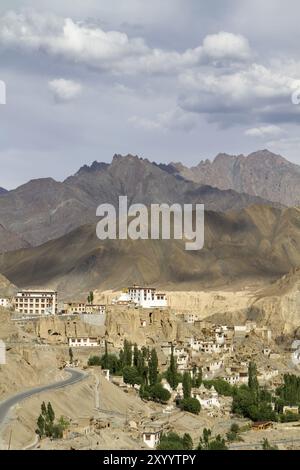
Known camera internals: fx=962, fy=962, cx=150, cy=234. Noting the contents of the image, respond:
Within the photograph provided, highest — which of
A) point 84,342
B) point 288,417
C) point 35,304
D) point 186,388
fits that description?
point 35,304

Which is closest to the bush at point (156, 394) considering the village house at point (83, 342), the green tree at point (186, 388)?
the green tree at point (186, 388)

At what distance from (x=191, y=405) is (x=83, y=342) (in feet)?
83.5

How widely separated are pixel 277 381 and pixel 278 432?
35131 millimetres

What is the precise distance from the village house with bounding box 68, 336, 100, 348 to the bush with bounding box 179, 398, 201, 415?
23.5 meters

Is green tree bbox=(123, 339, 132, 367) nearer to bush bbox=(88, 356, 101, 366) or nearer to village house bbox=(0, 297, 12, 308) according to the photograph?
bush bbox=(88, 356, 101, 366)

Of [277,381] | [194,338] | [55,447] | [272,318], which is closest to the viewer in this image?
[55,447]

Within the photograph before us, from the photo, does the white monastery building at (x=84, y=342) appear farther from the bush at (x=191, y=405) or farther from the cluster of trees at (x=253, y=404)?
the bush at (x=191, y=405)

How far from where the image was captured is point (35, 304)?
123m

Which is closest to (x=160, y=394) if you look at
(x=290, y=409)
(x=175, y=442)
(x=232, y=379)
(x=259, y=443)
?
(x=290, y=409)

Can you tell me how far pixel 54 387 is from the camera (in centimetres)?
7606

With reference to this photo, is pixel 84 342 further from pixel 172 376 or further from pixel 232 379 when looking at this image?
pixel 232 379

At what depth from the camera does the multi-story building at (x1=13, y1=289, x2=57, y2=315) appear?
402 ft

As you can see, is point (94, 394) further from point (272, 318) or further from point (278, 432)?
point (272, 318)
